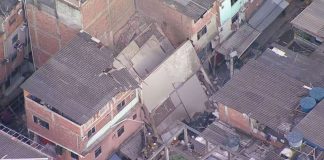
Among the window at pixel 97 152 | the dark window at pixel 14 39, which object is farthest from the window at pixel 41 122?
the dark window at pixel 14 39

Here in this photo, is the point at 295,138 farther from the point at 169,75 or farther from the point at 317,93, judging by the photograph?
the point at 169,75

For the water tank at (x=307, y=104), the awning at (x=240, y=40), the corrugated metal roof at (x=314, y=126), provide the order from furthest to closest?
the awning at (x=240, y=40) → the water tank at (x=307, y=104) → the corrugated metal roof at (x=314, y=126)

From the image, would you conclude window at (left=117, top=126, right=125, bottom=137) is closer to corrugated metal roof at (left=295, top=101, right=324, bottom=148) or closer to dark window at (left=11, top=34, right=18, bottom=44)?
dark window at (left=11, top=34, right=18, bottom=44)

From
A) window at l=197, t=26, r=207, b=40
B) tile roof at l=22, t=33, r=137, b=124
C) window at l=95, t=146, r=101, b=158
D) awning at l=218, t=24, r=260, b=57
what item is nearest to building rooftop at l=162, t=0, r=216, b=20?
window at l=197, t=26, r=207, b=40

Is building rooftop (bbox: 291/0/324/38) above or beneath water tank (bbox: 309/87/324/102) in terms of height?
above

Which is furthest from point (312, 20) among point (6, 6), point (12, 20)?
point (6, 6)

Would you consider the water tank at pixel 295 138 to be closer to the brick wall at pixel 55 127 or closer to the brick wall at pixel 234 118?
the brick wall at pixel 234 118
